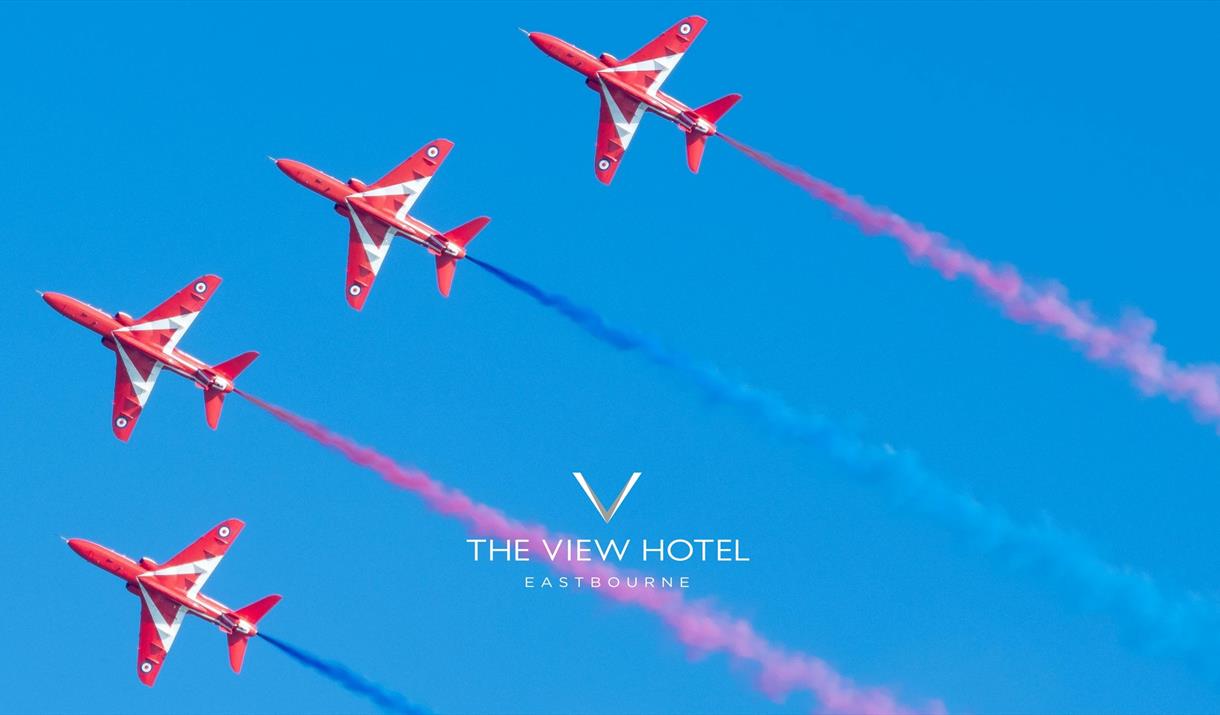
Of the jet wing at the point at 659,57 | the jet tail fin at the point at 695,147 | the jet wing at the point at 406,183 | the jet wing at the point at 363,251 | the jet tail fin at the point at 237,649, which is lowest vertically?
the jet tail fin at the point at 237,649

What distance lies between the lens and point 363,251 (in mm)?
137000

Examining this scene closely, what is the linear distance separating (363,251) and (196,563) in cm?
1467

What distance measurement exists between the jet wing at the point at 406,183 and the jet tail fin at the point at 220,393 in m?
8.71

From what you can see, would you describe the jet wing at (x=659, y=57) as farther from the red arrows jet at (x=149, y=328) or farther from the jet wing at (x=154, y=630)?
the jet wing at (x=154, y=630)

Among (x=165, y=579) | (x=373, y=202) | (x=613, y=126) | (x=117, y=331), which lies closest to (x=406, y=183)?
(x=373, y=202)

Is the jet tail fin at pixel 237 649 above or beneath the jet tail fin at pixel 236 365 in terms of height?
beneath

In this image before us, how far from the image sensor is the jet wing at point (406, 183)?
136500 mm

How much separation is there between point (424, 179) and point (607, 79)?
8744mm

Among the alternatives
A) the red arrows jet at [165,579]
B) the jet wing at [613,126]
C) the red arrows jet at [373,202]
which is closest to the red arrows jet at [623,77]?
the jet wing at [613,126]

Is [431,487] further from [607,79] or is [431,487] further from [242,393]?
[607,79]

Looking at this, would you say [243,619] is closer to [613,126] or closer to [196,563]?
[196,563]

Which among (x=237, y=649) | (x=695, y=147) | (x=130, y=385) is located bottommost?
(x=237, y=649)

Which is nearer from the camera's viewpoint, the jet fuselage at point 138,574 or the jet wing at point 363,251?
the jet fuselage at point 138,574

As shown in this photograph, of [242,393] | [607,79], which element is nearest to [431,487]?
[242,393]
